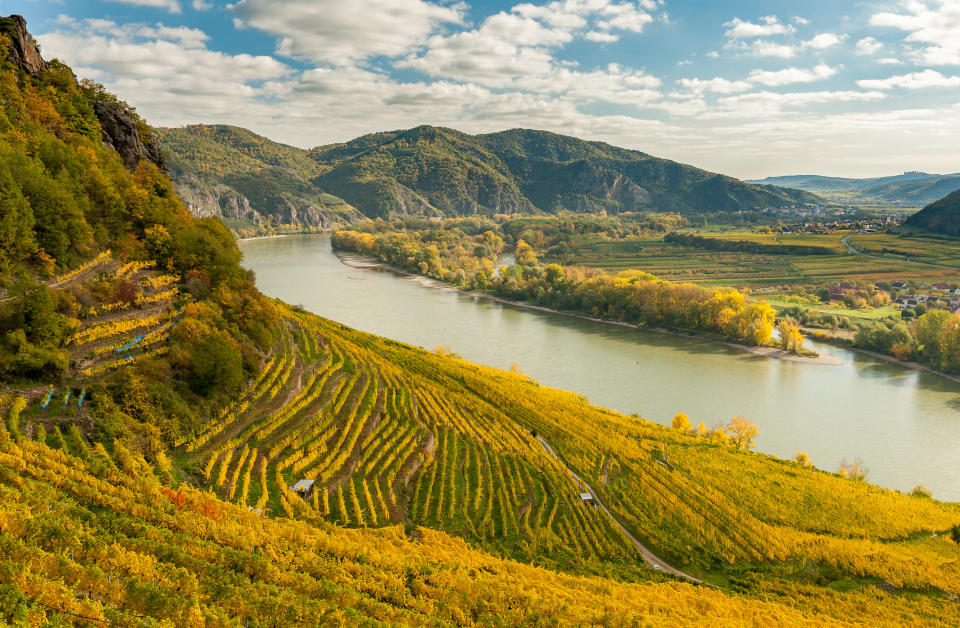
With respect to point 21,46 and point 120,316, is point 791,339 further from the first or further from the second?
point 21,46

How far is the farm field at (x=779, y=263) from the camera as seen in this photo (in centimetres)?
9750

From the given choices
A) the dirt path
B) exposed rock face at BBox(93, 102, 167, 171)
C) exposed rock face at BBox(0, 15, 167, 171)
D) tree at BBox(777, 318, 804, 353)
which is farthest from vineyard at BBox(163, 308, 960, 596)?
tree at BBox(777, 318, 804, 353)

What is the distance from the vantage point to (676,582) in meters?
19.3

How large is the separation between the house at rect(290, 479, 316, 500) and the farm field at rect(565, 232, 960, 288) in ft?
304

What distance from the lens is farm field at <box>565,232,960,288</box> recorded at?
320ft

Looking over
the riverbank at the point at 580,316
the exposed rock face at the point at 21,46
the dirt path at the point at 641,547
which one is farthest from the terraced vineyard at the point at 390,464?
the riverbank at the point at 580,316

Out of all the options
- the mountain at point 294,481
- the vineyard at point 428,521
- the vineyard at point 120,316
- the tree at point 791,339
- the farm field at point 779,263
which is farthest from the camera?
the farm field at point 779,263

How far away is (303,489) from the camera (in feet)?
67.6

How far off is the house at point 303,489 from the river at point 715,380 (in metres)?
30.2

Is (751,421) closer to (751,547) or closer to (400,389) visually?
(751,547)

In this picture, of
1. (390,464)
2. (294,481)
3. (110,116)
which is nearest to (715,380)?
(390,464)

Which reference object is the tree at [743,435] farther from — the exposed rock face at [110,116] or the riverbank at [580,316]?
the exposed rock face at [110,116]

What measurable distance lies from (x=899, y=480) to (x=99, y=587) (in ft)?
138

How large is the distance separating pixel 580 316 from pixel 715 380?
3033 cm
